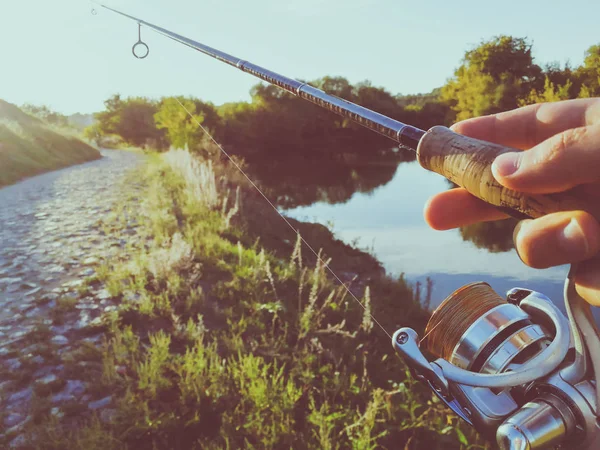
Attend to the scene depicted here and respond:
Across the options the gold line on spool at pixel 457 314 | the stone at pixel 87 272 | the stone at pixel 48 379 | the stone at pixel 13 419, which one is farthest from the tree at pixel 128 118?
the gold line on spool at pixel 457 314

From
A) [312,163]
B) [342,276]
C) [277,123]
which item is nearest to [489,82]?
[312,163]

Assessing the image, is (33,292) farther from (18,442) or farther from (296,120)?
(296,120)

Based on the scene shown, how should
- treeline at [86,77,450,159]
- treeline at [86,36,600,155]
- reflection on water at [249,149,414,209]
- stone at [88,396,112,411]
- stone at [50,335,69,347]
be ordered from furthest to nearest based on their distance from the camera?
1. treeline at [86,77,450,159]
2. treeline at [86,36,600,155]
3. reflection on water at [249,149,414,209]
4. stone at [50,335,69,347]
5. stone at [88,396,112,411]

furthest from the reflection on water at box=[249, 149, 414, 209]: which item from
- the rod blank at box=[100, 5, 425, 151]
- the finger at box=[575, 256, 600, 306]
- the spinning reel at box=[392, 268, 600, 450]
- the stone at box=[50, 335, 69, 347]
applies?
the finger at box=[575, 256, 600, 306]

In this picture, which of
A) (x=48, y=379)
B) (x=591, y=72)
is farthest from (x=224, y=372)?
(x=591, y=72)

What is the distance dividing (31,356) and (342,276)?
4.68 m

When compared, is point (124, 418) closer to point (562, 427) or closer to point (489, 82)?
point (562, 427)

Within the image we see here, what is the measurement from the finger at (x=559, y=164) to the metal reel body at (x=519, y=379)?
0.29 m

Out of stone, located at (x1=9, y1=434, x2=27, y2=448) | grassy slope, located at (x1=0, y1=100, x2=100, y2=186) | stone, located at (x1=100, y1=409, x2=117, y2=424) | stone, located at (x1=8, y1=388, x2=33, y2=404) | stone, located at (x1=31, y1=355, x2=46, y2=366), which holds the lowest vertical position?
stone, located at (x1=9, y1=434, x2=27, y2=448)

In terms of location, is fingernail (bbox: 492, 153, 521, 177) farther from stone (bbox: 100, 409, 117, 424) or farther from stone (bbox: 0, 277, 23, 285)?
stone (bbox: 0, 277, 23, 285)

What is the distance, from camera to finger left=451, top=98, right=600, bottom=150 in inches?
52.9

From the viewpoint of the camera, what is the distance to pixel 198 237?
6.45 metres

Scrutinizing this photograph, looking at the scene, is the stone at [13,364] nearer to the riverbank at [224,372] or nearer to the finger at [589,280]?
the riverbank at [224,372]

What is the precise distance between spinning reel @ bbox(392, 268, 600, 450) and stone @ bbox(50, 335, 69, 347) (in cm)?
316
